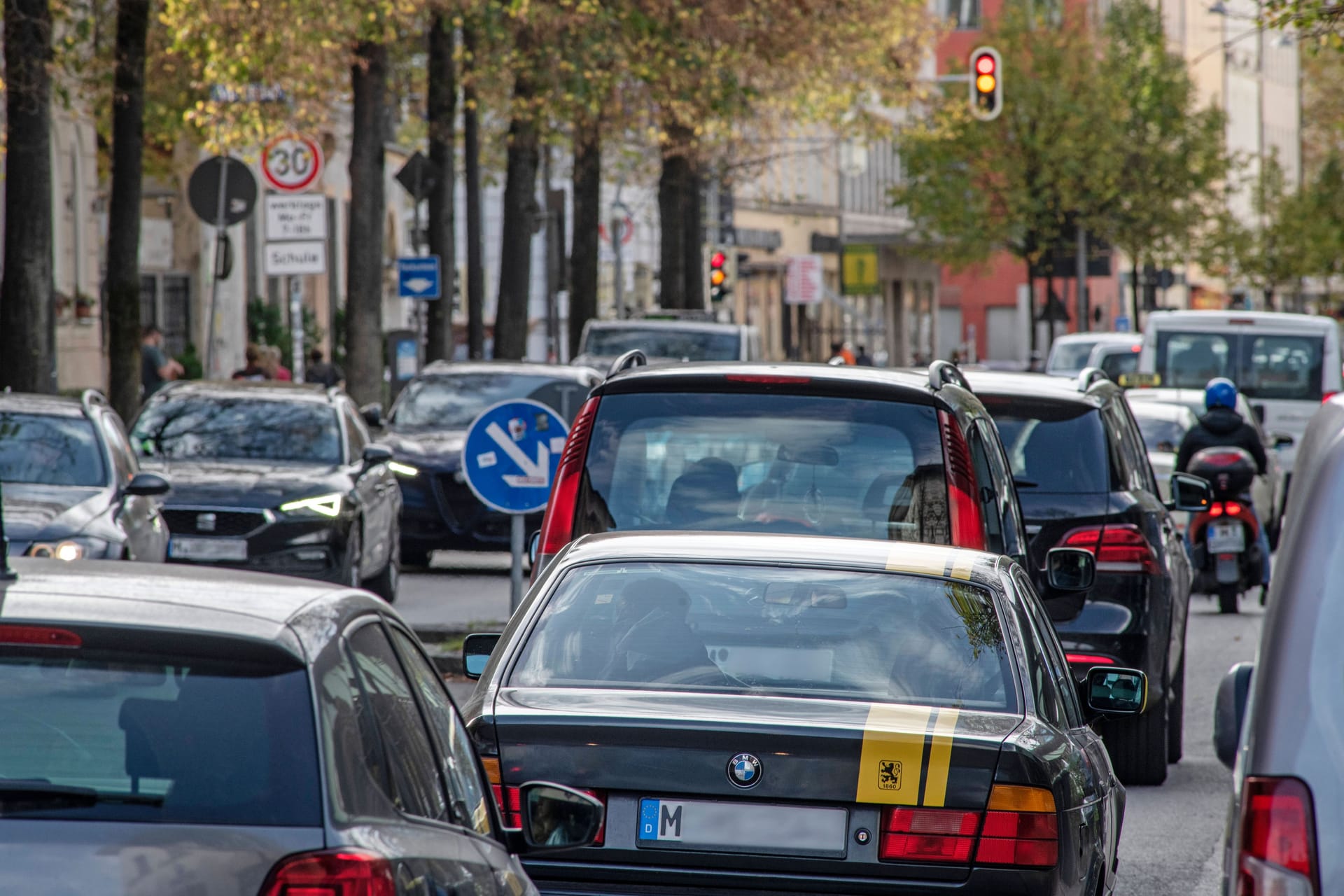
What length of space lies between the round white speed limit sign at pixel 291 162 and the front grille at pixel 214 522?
10.2m

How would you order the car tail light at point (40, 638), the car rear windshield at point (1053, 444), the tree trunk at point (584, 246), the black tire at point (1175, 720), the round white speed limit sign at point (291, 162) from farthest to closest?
the tree trunk at point (584, 246), the round white speed limit sign at point (291, 162), the black tire at point (1175, 720), the car rear windshield at point (1053, 444), the car tail light at point (40, 638)

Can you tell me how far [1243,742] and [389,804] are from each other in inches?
59.3

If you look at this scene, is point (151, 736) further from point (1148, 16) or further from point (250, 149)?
point (1148, 16)

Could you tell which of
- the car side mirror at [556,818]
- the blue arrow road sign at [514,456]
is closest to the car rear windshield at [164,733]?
the car side mirror at [556,818]

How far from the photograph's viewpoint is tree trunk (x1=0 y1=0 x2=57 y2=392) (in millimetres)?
19156

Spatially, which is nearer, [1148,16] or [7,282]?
[7,282]

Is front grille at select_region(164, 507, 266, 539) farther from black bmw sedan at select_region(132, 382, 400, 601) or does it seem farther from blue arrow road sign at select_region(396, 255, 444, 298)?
blue arrow road sign at select_region(396, 255, 444, 298)

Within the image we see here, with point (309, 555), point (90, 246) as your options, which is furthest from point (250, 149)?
point (309, 555)

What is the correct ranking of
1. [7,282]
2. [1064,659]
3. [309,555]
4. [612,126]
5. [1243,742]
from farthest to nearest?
[612,126] < [7,282] < [309,555] < [1064,659] < [1243,742]

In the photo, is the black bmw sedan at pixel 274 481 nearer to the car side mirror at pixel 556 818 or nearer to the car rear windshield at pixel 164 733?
the car side mirror at pixel 556 818

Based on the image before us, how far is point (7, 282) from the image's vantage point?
19.2 metres

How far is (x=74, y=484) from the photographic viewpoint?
553 inches

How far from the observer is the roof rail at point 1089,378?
10844 millimetres

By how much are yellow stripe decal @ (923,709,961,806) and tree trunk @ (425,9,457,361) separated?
24415 millimetres
